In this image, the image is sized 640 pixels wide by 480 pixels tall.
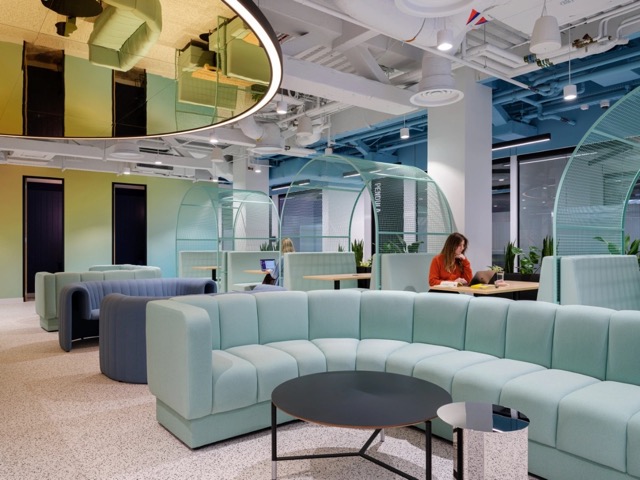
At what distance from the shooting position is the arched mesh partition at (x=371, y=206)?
259 inches

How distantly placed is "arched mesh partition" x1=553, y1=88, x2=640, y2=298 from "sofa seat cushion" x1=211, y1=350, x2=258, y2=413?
3608 mm

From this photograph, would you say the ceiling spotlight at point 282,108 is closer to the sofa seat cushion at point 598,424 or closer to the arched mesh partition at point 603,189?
the arched mesh partition at point 603,189

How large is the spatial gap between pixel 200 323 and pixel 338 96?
4.04 m

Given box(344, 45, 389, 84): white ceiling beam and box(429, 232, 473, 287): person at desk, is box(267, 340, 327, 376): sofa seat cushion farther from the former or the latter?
box(344, 45, 389, 84): white ceiling beam

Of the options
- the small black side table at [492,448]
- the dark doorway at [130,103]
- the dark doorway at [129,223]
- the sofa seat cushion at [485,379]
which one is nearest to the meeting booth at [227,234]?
the dark doorway at [129,223]

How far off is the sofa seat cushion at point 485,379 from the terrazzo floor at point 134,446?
383mm

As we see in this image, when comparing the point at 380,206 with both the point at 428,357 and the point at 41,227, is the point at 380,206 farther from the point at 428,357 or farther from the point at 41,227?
the point at 41,227

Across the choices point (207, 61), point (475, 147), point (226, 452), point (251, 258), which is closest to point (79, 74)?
point (207, 61)

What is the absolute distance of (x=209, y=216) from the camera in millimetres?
13680

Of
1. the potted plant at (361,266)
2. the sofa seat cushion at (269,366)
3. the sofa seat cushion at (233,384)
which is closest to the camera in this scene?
the sofa seat cushion at (233,384)

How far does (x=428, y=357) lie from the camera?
3232 millimetres

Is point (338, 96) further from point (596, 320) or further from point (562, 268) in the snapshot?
point (596, 320)

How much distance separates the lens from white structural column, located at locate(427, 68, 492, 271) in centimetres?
659

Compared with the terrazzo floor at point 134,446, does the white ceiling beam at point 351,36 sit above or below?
above
